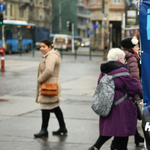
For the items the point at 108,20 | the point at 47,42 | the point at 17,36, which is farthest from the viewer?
the point at 108,20

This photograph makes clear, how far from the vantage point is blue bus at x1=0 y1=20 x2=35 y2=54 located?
134 ft

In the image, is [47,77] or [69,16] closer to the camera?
[47,77]

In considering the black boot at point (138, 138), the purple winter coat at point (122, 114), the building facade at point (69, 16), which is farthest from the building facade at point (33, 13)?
the purple winter coat at point (122, 114)

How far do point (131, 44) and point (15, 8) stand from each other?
66458 millimetres

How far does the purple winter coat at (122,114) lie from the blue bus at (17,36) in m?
34.7

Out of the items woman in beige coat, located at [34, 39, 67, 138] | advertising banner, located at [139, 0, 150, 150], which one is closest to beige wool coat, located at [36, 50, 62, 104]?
woman in beige coat, located at [34, 39, 67, 138]

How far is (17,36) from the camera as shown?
4253 cm

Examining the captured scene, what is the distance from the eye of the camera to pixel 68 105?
10.6 m

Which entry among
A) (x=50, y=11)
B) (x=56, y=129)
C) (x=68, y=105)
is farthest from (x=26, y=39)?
(x=50, y=11)

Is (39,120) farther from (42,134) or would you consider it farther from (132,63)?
(132,63)

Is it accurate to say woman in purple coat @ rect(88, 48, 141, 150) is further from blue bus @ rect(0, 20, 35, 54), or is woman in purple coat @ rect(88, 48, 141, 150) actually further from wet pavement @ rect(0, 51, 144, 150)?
blue bus @ rect(0, 20, 35, 54)

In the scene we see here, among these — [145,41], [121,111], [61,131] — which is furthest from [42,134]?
[145,41]

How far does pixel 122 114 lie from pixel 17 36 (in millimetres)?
37807

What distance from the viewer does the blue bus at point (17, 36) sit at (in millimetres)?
40938
